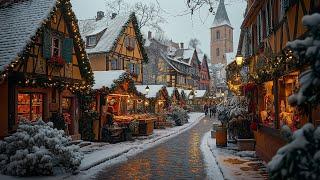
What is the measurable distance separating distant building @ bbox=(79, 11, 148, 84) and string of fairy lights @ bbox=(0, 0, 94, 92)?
1262 centimetres

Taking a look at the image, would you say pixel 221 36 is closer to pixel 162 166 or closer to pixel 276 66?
pixel 162 166

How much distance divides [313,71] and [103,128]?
18690 mm

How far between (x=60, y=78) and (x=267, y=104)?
948cm

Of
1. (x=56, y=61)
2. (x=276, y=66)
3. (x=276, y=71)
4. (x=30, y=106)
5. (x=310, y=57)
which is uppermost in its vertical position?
(x=56, y=61)

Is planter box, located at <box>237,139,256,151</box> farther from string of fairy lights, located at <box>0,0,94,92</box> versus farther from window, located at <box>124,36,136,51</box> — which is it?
window, located at <box>124,36,136,51</box>

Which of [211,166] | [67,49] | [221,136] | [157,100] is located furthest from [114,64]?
[211,166]

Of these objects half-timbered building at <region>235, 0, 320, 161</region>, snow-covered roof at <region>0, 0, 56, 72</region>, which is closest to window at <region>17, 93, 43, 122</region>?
snow-covered roof at <region>0, 0, 56, 72</region>

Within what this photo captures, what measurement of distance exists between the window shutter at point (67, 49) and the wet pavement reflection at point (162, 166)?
19.4 feet

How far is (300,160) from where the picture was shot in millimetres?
4148

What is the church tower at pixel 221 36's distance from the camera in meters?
114

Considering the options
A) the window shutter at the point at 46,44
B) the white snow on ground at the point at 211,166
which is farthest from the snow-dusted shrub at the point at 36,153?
the window shutter at the point at 46,44

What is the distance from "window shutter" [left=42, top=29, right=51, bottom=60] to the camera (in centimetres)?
1780

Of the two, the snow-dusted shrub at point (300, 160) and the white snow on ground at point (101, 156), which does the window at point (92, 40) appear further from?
the snow-dusted shrub at point (300, 160)

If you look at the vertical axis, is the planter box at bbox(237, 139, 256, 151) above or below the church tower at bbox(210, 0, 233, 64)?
below
